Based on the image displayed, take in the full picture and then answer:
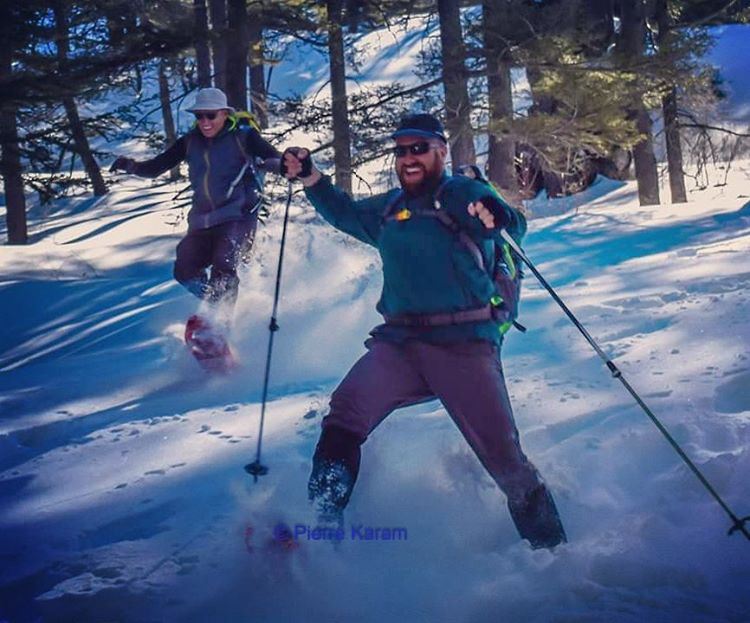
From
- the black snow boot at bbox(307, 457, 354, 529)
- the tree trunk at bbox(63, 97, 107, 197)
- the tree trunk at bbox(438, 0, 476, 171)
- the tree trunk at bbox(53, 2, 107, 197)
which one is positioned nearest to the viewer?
the black snow boot at bbox(307, 457, 354, 529)

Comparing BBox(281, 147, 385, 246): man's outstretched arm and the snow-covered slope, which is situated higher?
BBox(281, 147, 385, 246): man's outstretched arm

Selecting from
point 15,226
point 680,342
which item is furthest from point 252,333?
point 15,226

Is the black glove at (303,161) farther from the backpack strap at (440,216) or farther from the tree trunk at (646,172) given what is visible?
the tree trunk at (646,172)

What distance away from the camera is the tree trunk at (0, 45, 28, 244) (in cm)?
1319

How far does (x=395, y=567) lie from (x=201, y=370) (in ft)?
11.6

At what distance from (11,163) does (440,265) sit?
39.7 ft

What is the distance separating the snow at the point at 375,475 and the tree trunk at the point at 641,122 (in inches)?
403

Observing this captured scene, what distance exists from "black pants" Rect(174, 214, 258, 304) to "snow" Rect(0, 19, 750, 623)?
1.84 feet

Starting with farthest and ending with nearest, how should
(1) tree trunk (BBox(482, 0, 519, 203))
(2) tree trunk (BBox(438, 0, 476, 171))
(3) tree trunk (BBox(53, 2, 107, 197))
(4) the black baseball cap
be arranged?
(3) tree trunk (BBox(53, 2, 107, 197))
(1) tree trunk (BBox(482, 0, 519, 203))
(2) tree trunk (BBox(438, 0, 476, 171))
(4) the black baseball cap

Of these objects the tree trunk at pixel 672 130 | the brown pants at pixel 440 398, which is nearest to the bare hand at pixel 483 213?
the brown pants at pixel 440 398

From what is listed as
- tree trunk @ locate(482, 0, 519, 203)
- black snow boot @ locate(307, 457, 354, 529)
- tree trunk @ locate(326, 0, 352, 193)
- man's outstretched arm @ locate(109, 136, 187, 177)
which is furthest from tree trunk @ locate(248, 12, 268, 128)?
black snow boot @ locate(307, 457, 354, 529)

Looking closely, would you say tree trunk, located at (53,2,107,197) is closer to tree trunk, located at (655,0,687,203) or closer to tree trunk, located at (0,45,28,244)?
tree trunk, located at (0,45,28,244)

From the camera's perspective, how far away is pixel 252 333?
714 centimetres

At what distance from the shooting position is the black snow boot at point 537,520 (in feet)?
10.6
